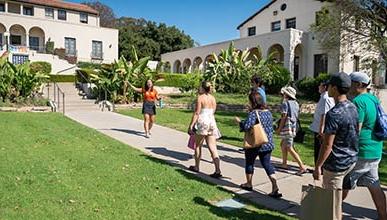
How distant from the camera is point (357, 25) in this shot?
24.7 metres

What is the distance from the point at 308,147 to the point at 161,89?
19.9m

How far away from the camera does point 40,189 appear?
5719 mm

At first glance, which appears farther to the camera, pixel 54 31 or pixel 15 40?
pixel 54 31

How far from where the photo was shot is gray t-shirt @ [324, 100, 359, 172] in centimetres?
403

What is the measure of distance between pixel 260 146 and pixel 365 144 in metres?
1.86

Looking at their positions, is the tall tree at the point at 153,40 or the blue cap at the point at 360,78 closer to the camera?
the blue cap at the point at 360,78

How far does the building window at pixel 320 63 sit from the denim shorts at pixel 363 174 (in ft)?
89.7

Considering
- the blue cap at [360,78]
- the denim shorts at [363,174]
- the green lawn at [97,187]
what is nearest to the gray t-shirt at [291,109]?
the green lawn at [97,187]

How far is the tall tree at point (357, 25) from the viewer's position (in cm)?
2350

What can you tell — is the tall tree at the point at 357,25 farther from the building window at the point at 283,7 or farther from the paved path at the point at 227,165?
the paved path at the point at 227,165

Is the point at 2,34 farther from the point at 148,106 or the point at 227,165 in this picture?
the point at 227,165

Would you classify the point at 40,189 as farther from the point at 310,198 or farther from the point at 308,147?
the point at 308,147

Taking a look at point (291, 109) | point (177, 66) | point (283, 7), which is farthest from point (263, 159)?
point (177, 66)

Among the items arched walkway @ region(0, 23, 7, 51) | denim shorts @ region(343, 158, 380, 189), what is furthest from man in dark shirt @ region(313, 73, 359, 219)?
arched walkway @ region(0, 23, 7, 51)
